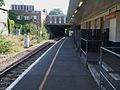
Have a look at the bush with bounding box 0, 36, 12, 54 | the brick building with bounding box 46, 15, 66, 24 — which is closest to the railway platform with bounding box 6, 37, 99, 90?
the bush with bounding box 0, 36, 12, 54

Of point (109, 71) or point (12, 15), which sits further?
point (12, 15)

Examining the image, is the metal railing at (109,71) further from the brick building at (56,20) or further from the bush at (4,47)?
the brick building at (56,20)

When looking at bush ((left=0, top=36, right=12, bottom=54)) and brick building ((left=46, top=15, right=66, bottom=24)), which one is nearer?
bush ((left=0, top=36, right=12, bottom=54))

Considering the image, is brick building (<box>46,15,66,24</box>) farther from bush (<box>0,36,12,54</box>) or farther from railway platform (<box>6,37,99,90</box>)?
railway platform (<box>6,37,99,90</box>)

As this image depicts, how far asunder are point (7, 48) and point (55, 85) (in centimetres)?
1815

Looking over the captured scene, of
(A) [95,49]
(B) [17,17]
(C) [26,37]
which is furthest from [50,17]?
(A) [95,49]

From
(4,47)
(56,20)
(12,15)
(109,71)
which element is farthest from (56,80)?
(56,20)

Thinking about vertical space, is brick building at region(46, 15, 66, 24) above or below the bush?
above

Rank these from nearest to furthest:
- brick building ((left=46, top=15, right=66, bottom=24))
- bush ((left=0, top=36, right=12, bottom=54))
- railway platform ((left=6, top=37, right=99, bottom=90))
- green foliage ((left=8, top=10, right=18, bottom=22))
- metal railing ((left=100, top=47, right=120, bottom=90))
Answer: metal railing ((left=100, top=47, right=120, bottom=90))
railway platform ((left=6, top=37, right=99, bottom=90))
bush ((left=0, top=36, right=12, bottom=54))
green foliage ((left=8, top=10, right=18, bottom=22))
brick building ((left=46, top=15, right=66, bottom=24))

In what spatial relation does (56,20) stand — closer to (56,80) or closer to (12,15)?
(12,15)

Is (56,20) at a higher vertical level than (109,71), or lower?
higher

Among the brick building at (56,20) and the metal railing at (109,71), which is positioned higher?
the brick building at (56,20)

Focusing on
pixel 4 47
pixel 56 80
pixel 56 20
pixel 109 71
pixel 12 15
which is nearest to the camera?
pixel 109 71

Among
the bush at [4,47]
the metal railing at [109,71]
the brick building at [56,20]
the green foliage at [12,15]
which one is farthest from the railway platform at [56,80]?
the brick building at [56,20]
